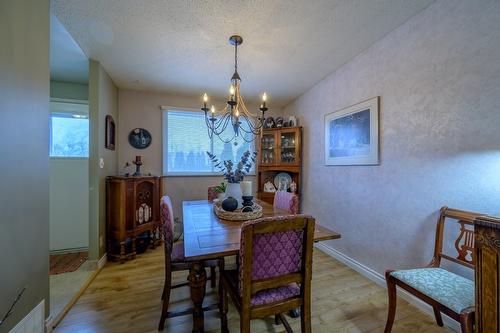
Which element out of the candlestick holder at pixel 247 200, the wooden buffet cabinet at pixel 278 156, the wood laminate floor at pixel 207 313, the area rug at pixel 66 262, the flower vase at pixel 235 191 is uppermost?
the wooden buffet cabinet at pixel 278 156

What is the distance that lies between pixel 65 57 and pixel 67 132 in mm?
1083

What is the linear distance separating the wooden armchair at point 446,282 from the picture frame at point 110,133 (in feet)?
10.9

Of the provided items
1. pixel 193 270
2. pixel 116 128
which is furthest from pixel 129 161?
pixel 193 270

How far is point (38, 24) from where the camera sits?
1.34 m

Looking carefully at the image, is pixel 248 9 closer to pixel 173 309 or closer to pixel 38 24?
pixel 38 24

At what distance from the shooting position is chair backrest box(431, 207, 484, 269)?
140cm

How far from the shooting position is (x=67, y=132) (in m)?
2.94

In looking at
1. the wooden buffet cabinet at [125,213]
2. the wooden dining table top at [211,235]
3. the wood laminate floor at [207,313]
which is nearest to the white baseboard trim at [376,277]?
the wood laminate floor at [207,313]

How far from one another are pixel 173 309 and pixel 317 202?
232 cm

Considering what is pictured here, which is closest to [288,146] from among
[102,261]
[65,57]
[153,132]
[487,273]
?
[153,132]

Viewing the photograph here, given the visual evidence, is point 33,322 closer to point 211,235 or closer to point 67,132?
point 211,235

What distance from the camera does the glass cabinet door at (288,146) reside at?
3574 millimetres

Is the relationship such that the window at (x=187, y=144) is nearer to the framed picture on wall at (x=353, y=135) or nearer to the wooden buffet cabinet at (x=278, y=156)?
the wooden buffet cabinet at (x=278, y=156)

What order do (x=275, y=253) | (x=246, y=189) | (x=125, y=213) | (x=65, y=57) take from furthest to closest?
1. (x=125, y=213)
2. (x=65, y=57)
3. (x=246, y=189)
4. (x=275, y=253)
